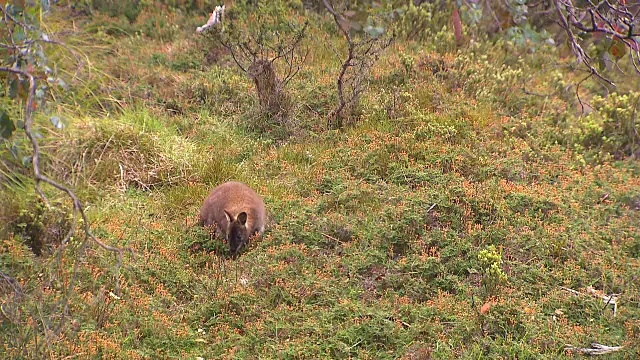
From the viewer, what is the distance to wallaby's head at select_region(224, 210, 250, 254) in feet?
23.1

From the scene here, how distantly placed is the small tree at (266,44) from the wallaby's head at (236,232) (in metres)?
3.35

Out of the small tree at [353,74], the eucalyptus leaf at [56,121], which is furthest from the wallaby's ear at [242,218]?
the eucalyptus leaf at [56,121]

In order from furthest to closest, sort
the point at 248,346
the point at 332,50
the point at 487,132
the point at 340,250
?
the point at 332,50, the point at 487,132, the point at 340,250, the point at 248,346

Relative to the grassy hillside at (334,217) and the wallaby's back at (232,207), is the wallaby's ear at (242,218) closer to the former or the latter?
the wallaby's back at (232,207)

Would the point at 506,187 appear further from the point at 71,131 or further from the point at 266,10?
the point at 266,10

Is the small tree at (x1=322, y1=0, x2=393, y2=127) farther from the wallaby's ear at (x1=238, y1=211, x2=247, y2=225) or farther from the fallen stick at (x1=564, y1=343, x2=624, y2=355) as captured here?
the fallen stick at (x1=564, y1=343, x2=624, y2=355)

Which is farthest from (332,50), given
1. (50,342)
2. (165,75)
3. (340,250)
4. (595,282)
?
(50,342)

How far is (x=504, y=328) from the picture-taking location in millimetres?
5836

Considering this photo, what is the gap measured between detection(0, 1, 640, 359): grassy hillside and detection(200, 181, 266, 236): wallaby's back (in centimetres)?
27

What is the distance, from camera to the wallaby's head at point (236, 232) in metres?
7.05

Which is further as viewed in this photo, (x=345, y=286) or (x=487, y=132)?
(x=487, y=132)

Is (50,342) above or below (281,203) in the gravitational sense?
above

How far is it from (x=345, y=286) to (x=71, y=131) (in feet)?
14.1

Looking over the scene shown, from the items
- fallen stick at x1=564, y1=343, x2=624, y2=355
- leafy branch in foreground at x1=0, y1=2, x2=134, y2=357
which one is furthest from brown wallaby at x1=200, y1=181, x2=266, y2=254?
fallen stick at x1=564, y1=343, x2=624, y2=355
